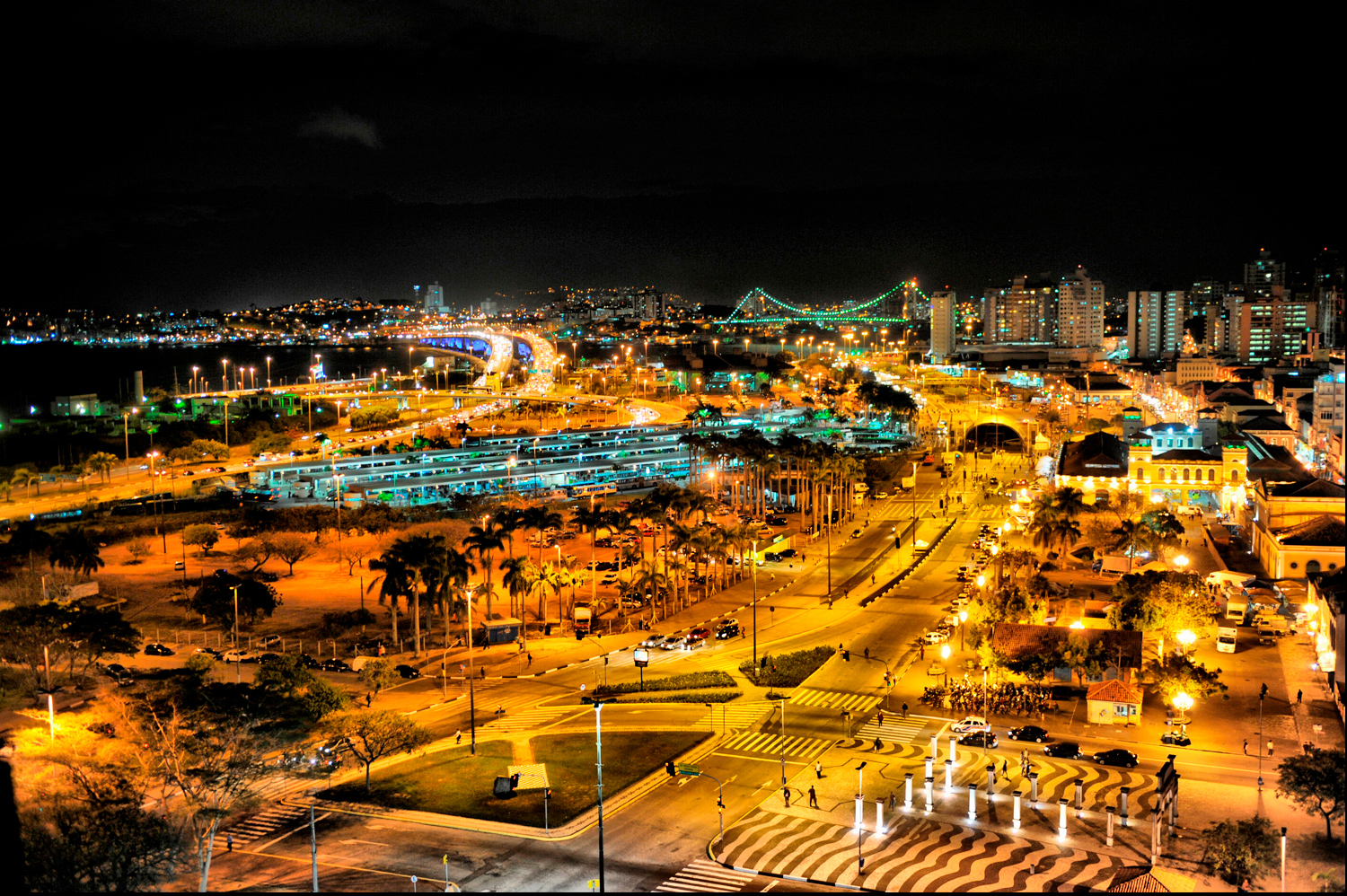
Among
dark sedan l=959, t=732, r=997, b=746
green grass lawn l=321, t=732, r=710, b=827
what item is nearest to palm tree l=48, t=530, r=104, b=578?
green grass lawn l=321, t=732, r=710, b=827

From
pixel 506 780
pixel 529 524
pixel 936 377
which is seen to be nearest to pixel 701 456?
pixel 529 524

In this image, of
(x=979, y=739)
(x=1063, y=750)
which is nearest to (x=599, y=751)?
(x=979, y=739)

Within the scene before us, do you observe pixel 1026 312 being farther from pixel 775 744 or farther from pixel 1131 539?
pixel 775 744

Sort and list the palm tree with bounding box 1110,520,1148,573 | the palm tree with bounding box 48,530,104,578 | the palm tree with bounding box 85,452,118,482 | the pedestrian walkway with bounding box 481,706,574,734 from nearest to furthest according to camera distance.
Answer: the pedestrian walkway with bounding box 481,706,574,734, the palm tree with bounding box 48,530,104,578, the palm tree with bounding box 1110,520,1148,573, the palm tree with bounding box 85,452,118,482

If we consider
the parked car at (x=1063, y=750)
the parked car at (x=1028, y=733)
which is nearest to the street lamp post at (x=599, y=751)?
the parked car at (x=1028, y=733)

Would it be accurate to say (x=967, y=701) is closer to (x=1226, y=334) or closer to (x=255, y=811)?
(x=255, y=811)

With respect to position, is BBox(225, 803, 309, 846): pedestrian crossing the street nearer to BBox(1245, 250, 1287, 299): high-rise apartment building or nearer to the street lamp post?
the street lamp post
